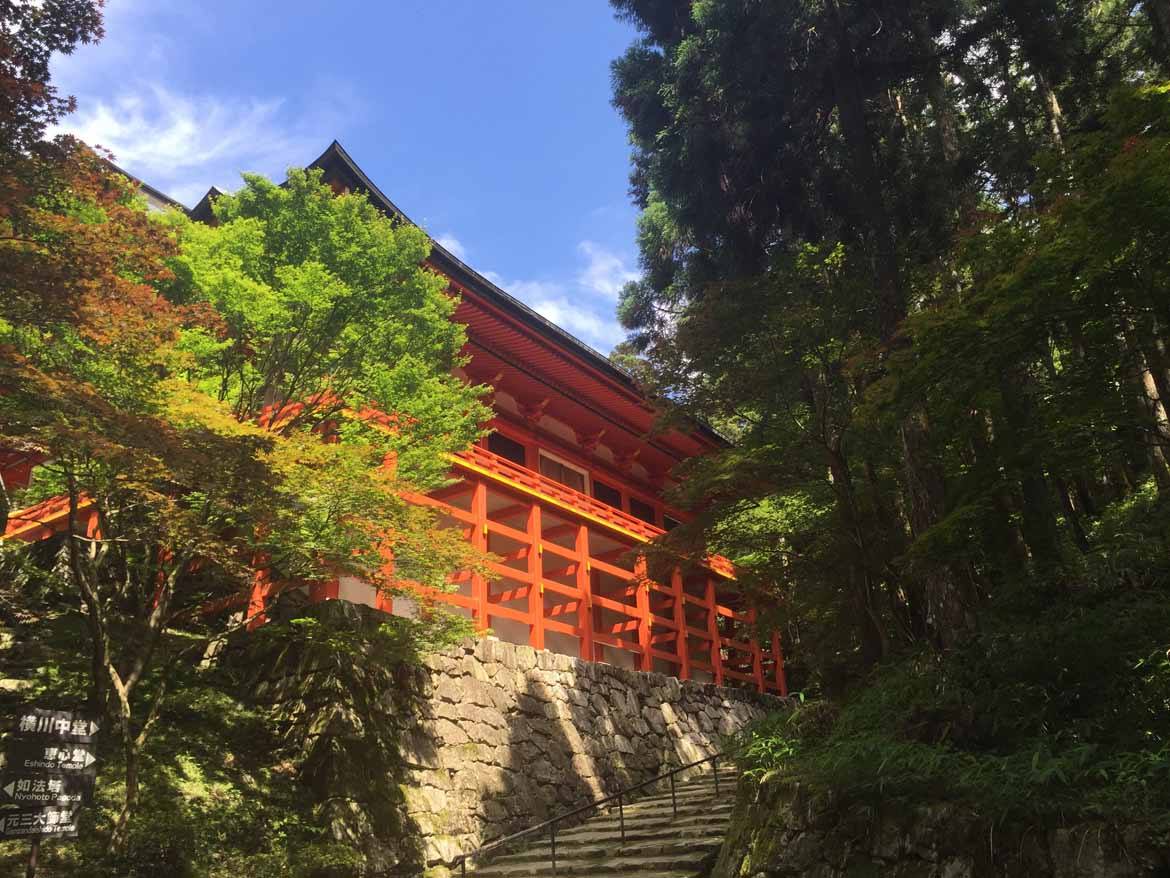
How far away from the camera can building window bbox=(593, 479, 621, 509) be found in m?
21.0

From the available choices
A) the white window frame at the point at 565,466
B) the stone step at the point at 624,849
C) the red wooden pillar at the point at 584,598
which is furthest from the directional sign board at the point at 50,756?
the white window frame at the point at 565,466

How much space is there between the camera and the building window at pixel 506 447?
18.1 meters

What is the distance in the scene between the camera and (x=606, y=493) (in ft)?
70.4

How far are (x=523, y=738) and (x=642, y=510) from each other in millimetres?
10298

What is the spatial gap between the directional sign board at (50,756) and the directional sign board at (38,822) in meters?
0.29

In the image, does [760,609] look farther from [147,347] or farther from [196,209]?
[196,209]

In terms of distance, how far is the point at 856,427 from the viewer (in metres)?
10.2

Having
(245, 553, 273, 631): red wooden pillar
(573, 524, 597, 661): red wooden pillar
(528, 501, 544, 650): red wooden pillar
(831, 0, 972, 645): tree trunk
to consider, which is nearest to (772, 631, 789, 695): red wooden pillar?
(573, 524, 597, 661): red wooden pillar

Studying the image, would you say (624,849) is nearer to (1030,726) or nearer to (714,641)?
(1030,726)

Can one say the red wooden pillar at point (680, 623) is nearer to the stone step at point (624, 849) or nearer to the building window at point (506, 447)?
the building window at point (506, 447)

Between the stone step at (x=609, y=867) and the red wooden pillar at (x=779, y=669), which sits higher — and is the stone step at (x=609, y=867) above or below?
below

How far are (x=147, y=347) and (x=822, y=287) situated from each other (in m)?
8.73

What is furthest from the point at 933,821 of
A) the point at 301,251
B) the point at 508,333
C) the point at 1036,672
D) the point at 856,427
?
the point at 508,333

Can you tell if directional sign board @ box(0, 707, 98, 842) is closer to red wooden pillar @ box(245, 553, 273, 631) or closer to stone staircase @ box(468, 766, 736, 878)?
red wooden pillar @ box(245, 553, 273, 631)
